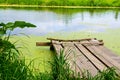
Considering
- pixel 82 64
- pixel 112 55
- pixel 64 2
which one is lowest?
pixel 64 2

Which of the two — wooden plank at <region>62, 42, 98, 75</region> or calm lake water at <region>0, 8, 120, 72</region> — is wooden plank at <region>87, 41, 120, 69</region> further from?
calm lake water at <region>0, 8, 120, 72</region>

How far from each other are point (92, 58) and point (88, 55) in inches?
8.8

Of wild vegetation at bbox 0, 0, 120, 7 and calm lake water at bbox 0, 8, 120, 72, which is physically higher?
calm lake water at bbox 0, 8, 120, 72

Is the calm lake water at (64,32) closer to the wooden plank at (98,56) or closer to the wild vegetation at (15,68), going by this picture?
the wooden plank at (98,56)

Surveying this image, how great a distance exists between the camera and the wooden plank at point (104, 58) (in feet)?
13.7

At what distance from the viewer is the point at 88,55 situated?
15.9ft

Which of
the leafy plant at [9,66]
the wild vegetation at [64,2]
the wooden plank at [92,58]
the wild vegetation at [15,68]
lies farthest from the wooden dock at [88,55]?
the wild vegetation at [64,2]

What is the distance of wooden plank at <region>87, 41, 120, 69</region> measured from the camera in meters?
4.18

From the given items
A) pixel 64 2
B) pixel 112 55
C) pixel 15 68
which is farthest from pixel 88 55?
pixel 64 2

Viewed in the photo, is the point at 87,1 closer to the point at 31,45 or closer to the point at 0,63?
the point at 31,45

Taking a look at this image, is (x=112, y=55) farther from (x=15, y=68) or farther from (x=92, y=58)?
(x=15, y=68)

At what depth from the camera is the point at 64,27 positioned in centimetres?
854

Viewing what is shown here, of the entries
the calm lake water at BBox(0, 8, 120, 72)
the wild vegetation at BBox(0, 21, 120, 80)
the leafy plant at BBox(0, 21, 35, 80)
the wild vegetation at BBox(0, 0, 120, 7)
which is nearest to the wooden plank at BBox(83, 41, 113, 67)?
the calm lake water at BBox(0, 8, 120, 72)

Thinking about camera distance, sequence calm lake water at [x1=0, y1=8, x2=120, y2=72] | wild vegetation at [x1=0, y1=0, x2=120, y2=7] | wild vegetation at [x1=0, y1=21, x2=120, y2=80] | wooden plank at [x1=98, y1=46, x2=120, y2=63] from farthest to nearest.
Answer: wild vegetation at [x1=0, y1=0, x2=120, y2=7] < calm lake water at [x1=0, y1=8, x2=120, y2=72] < wooden plank at [x1=98, y1=46, x2=120, y2=63] < wild vegetation at [x1=0, y1=21, x2=120, y2=80]
